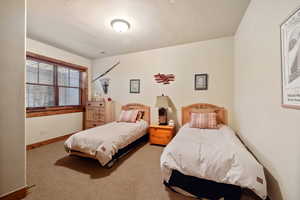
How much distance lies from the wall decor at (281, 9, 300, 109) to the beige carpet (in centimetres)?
120

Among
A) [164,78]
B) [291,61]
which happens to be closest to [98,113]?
[164,78]

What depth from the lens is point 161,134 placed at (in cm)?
301

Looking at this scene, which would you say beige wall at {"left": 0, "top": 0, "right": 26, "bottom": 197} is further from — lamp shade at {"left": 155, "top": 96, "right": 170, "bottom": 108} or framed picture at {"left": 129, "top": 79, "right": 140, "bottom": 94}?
framed picture at {"left": 129, "top": 79, "right": 140, "bottom": 94}

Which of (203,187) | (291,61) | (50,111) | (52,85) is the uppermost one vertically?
(52,85)

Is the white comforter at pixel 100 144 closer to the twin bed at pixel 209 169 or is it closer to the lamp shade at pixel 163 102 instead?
the twin bed at pixel 209 169

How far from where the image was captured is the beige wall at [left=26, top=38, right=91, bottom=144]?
113 inches

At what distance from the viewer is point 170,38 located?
2.92 meters

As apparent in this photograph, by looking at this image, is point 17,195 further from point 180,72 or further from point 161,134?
point 180,72

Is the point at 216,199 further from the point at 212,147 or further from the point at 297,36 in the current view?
the point at 297,36

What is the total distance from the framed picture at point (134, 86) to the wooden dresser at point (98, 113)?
78 centimetres

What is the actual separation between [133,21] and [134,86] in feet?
6.11

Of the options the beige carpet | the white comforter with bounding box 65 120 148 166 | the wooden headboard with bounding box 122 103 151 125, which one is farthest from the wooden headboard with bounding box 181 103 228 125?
the white comforter with bounding box 65 120 148 166

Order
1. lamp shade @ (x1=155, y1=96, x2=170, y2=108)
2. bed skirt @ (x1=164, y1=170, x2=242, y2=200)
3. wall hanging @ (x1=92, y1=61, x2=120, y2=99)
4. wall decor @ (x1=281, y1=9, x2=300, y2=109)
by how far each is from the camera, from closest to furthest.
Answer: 1. wall decor @ (x1=281, y1=9, x2=300, y2=109)
2. bed skirt @ (x1=164, y1=170, x2=242, y2=200)
3. lamp shade @ (x1=155, y1=96, x2=170, y2=108)
4. wall hanging @ (x1=92, y1=61, x2=120, y2=99)

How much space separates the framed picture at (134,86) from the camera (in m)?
3.76
